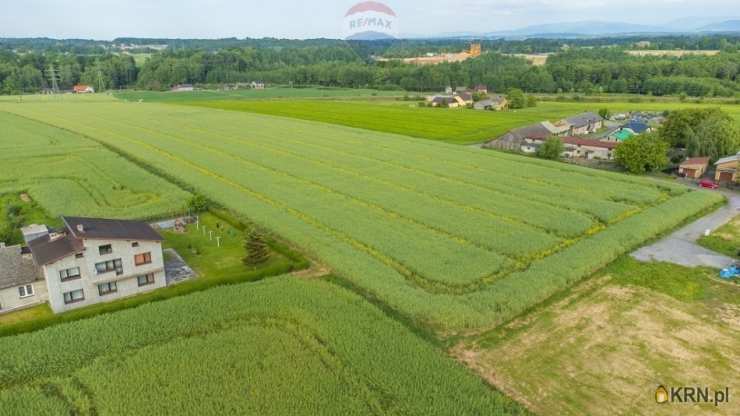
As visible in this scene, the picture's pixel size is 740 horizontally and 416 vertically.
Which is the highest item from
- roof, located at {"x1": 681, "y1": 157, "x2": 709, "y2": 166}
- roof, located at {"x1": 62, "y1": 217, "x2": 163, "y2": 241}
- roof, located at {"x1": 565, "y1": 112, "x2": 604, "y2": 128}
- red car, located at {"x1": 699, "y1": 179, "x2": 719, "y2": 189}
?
roof, located at {"x1": 565, "y1": 112, "x2": 604, "y2": 128}

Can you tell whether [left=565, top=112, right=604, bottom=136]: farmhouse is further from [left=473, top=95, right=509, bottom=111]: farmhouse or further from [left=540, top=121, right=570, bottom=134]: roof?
[left=473, top=95, right=509, bottom=111]: farmhouse

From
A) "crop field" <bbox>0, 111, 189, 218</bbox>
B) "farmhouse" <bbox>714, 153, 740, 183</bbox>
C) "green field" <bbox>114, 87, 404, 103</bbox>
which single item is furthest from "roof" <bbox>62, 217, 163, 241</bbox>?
"green field" <bbox>114, 87, 404, 103</bbox>

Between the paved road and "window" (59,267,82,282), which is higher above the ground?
"window" (59,267,82,282)

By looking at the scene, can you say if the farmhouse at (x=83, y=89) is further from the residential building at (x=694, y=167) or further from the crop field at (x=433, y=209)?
the residential building at (x=694, y=167)

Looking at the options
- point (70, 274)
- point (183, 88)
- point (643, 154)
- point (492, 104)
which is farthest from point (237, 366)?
point (183, 88)

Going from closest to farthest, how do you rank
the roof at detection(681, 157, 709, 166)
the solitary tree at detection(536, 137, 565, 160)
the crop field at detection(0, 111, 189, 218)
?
1. the crop field at detection(0, 111, 189, 218)
2. the roof at detection(681, 157, 709, 166)
3. the solitary tree at detection(536, 137, 565, 160)
